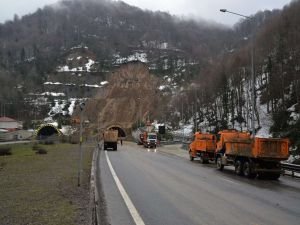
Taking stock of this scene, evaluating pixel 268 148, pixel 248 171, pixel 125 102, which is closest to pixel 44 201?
pixel 248 171

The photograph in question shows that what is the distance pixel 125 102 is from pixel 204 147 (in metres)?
111

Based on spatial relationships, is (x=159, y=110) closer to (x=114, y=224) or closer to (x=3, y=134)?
(x=3, y=134)

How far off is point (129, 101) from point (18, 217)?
457ft

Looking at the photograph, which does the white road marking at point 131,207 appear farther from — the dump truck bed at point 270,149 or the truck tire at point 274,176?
the truck tire at point 274,176

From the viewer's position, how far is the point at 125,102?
151 m

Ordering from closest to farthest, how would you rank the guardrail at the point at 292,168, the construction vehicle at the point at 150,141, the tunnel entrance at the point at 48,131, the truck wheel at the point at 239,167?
the guardrail at the point at 292,168 → the truck wheel at the point at 239,167 → the construction vehicle at the point at 150,141 → the tunnel entrance at the point at 48,131

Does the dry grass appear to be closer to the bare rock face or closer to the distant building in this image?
the bare rock face

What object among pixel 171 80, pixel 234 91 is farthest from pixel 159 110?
pixel 234 91

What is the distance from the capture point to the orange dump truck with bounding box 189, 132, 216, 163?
39875 millimetres

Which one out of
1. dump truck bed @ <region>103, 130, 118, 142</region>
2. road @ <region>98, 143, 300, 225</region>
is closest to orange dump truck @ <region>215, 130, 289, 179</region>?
road @ <region>98, 143, 300, 225</region>

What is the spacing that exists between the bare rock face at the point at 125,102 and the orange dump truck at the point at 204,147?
96850 millimetres

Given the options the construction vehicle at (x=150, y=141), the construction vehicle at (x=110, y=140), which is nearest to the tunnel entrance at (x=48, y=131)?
the construction vehicle at (x=150, y=141)

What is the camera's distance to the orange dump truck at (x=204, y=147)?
39.9m

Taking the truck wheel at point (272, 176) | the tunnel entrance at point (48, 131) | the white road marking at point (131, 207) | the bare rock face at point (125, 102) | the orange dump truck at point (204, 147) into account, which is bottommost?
the white road marking at point (131, 207)
